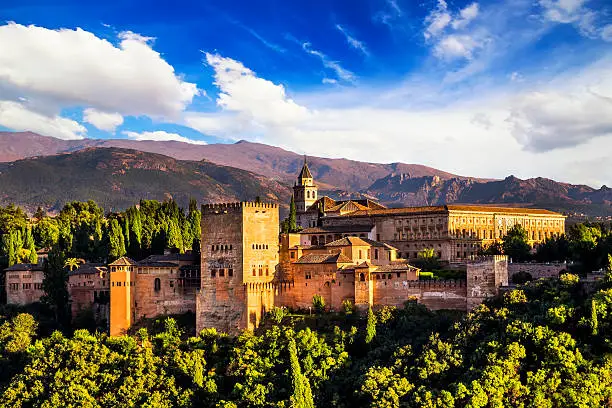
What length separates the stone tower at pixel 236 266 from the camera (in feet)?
173

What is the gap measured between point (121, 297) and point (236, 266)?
8.77 m

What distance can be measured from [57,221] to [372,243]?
38.6 m

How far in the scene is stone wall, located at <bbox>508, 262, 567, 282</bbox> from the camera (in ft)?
170

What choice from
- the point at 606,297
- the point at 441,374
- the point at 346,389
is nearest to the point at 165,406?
the point at 346,389

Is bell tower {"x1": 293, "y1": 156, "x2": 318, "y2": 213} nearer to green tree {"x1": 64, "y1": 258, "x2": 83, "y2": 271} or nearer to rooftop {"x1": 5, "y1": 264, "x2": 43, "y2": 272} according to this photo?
green tree {"x1": 64, "y1": 258, "x2": 83, "y2": 271}

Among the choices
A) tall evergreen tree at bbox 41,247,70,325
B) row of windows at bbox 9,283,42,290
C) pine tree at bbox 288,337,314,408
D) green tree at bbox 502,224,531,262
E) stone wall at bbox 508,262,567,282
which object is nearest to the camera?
pine tree at bbox 288,337,314,408

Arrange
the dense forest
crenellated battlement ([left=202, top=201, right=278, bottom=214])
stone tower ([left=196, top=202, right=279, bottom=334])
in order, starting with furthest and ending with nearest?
crenellated battlement ([left=202, top=201, right=278, bottom=214])
stone tower ([left=196, top=202, right=279, bottom=334])
the dense forest

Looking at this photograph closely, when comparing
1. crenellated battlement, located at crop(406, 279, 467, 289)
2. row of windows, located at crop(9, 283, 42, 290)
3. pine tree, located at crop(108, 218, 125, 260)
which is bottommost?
row of windows, located at crop(9, 283, 42, 290)

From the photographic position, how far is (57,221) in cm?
8294

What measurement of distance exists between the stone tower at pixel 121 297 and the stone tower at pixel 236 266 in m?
5.07

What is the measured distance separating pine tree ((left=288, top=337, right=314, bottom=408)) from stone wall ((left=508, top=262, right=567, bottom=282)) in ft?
57.2

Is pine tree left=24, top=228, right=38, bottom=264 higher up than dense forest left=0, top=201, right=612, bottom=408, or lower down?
higher up

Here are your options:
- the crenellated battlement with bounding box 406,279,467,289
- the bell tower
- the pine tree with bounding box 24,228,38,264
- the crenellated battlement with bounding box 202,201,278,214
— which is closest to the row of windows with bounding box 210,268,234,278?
the crenellated battlement with bounding box 202,201,278,214

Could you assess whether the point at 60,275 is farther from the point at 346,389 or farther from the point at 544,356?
the point at 544,356
